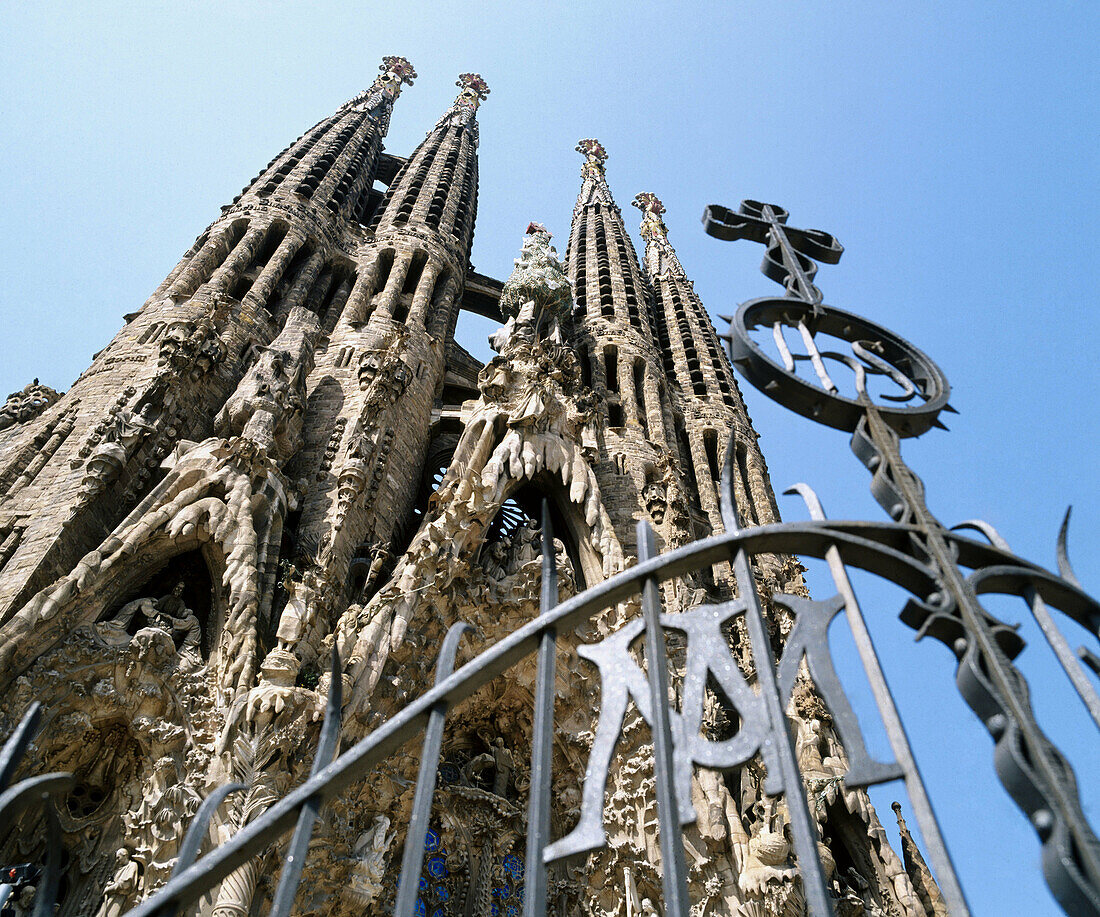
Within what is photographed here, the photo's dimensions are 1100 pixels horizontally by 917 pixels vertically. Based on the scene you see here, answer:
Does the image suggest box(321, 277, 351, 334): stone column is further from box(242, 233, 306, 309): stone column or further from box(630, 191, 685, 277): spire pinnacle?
box(630, 191, 685, 277): spire pinnacle

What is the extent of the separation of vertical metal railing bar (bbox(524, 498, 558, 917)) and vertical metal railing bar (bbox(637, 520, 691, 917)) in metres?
0.23

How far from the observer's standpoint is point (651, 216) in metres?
37.4

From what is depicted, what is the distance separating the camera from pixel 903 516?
7.63 ft

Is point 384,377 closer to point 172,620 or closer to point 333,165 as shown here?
point 172,620

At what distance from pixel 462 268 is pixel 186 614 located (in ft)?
53.7

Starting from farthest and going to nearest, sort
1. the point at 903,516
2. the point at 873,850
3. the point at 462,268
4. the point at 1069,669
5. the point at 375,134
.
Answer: the point at 375,134 < the point at 462,268 < the point at 873,850 < the point at 903,516 < the point at 1069,669

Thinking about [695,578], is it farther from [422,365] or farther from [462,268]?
[462,268]

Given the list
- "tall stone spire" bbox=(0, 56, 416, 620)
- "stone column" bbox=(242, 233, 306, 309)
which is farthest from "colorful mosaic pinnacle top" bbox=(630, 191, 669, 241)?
"stone column" bbox=(242, 233, 306, 309)

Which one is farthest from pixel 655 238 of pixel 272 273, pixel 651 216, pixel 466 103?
pixel 272 273

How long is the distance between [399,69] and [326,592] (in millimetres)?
31709

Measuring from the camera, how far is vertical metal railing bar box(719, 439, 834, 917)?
5.57ft

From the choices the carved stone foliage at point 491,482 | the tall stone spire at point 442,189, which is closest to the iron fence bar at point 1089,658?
the carved stone foliage at point 491,482

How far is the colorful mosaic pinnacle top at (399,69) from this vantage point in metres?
36.1

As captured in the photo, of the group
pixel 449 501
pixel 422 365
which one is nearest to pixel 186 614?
pixel 449 501
